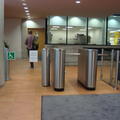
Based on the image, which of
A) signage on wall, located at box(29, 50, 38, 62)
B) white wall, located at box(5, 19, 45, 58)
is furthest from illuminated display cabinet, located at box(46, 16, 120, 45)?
signage on wall, located at box(29, 50, 38, 62)

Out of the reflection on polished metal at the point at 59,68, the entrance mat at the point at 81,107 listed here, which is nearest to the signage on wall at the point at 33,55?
the reflection on polished metal at the point at 59,68

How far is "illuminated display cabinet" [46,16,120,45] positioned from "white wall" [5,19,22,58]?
243 cm

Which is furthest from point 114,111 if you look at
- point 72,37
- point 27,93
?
point 72,37

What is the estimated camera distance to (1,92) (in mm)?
4551

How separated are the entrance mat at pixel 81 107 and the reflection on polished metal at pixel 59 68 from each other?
21.4 inches

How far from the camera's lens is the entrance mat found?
123 inches

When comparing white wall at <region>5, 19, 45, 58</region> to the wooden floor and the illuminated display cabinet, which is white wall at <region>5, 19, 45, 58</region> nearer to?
the illuminated display cabinet

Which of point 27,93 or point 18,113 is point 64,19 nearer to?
point 27,93

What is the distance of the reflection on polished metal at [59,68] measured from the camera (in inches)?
183

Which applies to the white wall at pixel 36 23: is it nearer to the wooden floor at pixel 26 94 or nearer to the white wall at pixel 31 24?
the white wall at pixel 31 24

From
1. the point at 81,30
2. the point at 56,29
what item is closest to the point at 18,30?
the point at 56,29

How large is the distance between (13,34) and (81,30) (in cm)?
456

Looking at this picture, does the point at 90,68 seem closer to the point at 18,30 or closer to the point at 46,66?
the point at 46,66

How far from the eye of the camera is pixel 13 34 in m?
13.5
